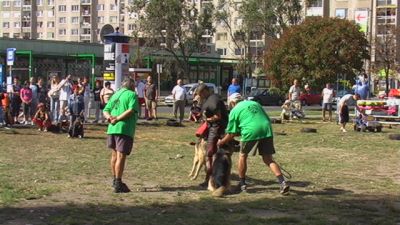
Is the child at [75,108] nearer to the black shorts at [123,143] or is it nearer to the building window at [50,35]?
the black shorts at [123,143]

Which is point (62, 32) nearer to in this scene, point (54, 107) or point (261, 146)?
point (54, 107)

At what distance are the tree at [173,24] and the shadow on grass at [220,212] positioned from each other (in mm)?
45481

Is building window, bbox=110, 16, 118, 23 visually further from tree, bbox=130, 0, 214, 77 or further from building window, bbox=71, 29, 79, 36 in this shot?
tree, bbox=130, 0, 214, 77

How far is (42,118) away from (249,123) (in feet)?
39.7

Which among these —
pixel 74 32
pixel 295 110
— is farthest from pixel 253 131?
pixel 74 32

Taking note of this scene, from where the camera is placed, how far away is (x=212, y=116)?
381 inches

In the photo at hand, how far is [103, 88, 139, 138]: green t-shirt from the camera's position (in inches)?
370

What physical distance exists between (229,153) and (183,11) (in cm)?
4653

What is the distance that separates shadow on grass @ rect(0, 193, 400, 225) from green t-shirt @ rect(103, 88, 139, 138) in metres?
1.01

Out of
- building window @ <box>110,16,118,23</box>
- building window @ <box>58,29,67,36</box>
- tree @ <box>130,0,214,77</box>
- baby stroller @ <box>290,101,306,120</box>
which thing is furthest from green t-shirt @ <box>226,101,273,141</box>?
building window @ <box>58,29,67,36</box>

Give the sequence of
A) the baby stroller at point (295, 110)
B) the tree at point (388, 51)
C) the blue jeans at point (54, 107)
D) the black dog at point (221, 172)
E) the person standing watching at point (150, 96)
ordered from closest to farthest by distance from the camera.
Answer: the black dog at point (221, 172), the blue jeans at point (54, 107), the person standing watching at point (150, 96), the baby stroller at point (295, 110), the tree at point (388, 51)

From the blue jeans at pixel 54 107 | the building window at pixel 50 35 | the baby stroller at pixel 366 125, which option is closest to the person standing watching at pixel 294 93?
the baby stroller at pixel 366 125

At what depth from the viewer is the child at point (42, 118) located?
19.8 metres

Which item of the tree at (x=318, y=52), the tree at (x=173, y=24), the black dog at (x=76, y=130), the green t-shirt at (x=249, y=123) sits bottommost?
the black dog at (x=76, y=130)
